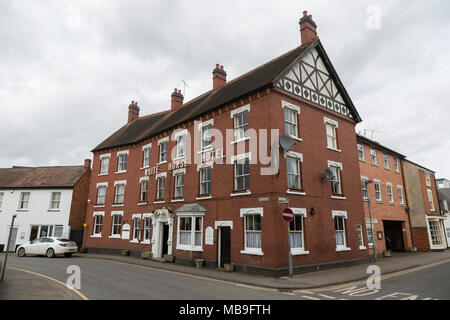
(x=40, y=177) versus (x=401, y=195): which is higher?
(x=40, y=177)

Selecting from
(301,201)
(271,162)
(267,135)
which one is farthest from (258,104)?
(301,201)

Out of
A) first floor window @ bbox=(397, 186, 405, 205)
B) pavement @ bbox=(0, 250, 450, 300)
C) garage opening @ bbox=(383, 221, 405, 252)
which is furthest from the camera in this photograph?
first floor window @ bbox=(397, 186, 405, 205)

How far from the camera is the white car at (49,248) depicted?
21.2 metres

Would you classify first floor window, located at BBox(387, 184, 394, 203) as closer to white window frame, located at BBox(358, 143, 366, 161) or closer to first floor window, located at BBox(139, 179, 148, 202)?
white window frame, located at BBox(358, 143, 366, 161)

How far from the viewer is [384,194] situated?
2472cm

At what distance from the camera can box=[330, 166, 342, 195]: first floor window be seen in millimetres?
17578

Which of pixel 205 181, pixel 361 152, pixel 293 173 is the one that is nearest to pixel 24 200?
pixel 205 181

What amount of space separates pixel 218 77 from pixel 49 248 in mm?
19817

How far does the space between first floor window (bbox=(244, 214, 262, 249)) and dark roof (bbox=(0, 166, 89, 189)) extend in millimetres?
23003

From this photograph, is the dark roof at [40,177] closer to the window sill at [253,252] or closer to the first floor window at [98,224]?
the first floor window at [98,224]

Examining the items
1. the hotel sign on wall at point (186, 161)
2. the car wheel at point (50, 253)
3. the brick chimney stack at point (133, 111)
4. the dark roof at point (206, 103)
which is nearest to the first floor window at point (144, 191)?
the hotel sign on wall at point (186, 161)

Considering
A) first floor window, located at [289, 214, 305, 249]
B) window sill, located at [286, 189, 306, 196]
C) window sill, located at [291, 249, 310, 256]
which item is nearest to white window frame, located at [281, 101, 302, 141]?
window sill, located at [286, 189, 306, 196]

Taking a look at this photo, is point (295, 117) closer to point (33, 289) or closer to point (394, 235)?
point (33, 289)
